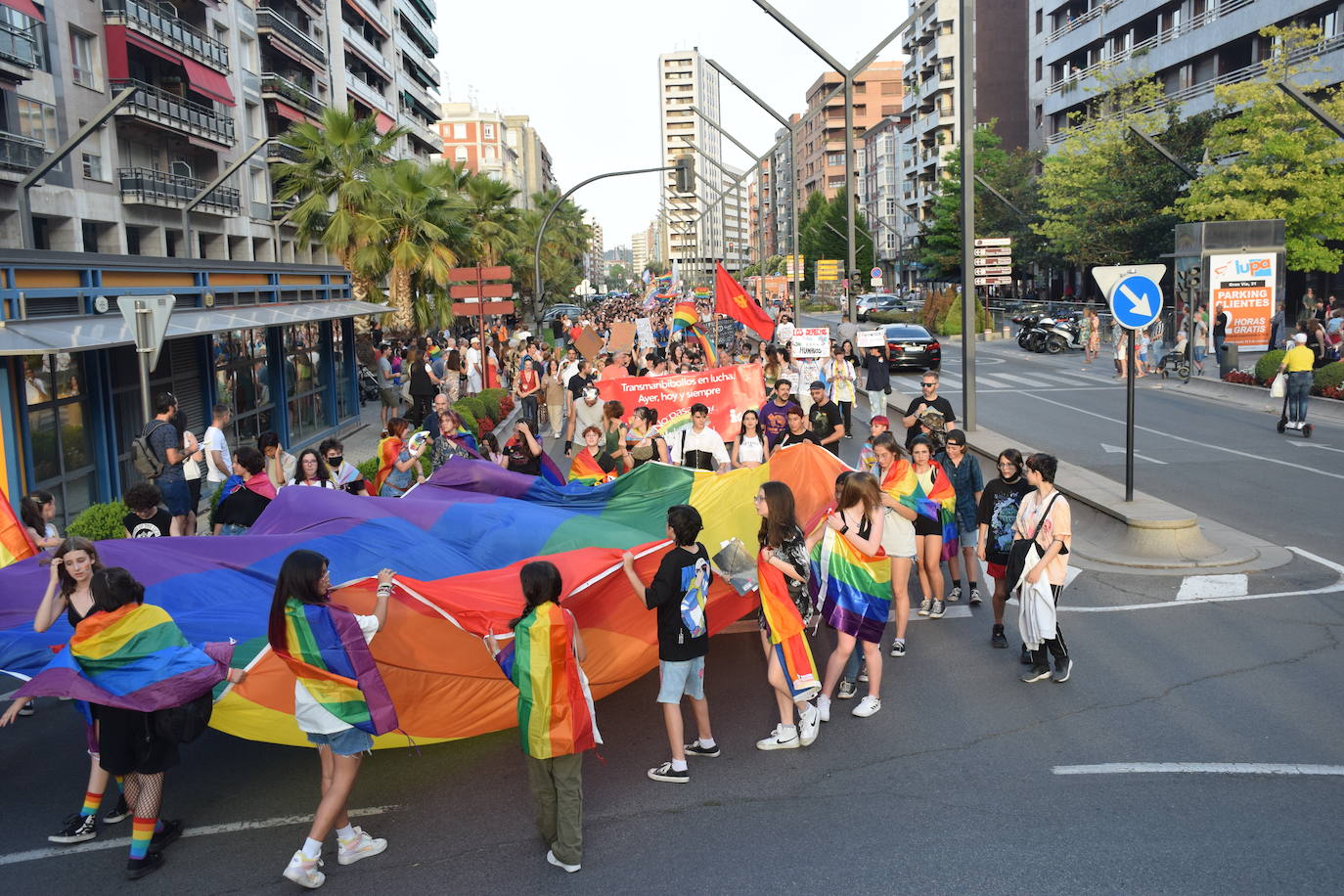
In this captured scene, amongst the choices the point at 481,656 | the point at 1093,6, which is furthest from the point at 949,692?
the point at 1093,6

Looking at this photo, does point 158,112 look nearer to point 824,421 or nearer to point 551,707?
point 824,421

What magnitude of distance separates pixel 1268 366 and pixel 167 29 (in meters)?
34.0

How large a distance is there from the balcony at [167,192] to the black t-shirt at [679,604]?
113ft

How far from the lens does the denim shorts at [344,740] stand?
5785 millimetres

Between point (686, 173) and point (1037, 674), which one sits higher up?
point (686, 173)

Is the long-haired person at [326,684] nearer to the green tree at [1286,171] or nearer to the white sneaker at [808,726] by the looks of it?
the white sneaker at [808,726]

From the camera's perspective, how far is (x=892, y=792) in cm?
648

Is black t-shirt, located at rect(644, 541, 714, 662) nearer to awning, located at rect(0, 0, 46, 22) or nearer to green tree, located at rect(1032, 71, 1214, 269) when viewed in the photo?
awning, located at rect(0, 0, 46, 22)

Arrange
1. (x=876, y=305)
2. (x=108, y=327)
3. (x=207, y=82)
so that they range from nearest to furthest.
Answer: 1. (x=108, y=327)
2. (x=207, y=82)
3. (x=876, y=305)

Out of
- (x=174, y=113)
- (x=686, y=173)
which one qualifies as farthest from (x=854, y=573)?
(x=174, y=113)

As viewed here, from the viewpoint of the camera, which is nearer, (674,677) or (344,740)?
(344,740)

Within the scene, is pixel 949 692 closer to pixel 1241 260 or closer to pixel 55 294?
pixel 55 294

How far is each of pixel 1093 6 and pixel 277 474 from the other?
205ft

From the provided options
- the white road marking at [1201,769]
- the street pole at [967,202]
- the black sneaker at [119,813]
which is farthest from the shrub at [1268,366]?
the black sneaker at [119,813]
